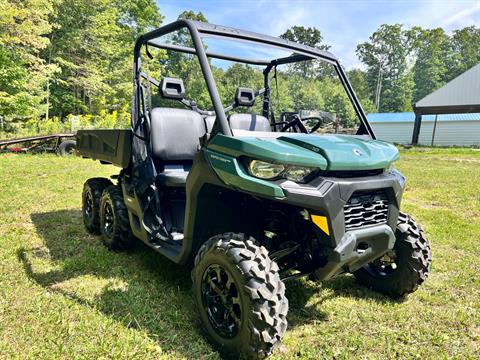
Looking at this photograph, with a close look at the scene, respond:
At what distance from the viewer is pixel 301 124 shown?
351cm

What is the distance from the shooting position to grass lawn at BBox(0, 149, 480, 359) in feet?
7.55

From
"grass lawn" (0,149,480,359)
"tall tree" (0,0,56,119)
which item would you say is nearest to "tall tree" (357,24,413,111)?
"tall tree" (0,0,56,119)

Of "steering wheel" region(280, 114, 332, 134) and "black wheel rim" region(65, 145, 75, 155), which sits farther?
"black wheel rim" region(65, 145, 75, 155)

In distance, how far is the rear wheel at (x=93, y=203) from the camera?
4.36 m

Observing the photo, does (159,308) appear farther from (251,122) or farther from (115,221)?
(251,122)

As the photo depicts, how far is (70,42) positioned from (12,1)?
26.4 feet

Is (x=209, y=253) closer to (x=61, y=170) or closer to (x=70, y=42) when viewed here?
(x=61, y=170)

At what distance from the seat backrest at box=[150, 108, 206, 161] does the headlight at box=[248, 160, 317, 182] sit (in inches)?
59.3

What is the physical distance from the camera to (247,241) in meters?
2.22

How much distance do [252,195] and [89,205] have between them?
303 centimetres

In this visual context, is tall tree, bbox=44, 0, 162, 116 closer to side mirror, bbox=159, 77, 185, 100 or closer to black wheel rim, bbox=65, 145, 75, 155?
black wheel rim, bbox=65, 145, 75, 155

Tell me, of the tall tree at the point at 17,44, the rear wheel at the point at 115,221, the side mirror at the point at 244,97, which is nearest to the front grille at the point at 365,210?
the side mirror at the point at 244,97

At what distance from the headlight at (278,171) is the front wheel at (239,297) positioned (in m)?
0.42

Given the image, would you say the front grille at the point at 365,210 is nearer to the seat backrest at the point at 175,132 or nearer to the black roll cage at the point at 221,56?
the black roll cage at the point at 221,56
